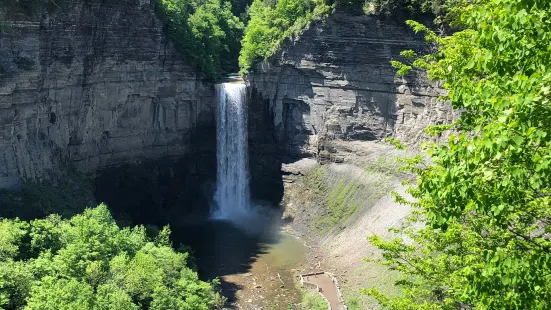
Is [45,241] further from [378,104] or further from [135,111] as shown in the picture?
[378,104]

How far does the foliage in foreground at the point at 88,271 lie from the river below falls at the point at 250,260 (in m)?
3.92

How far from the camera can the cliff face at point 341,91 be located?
159ft

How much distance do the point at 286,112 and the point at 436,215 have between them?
154ft

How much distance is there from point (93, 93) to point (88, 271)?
2231 centimetres

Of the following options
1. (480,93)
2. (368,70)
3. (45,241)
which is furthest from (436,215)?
(368,70)

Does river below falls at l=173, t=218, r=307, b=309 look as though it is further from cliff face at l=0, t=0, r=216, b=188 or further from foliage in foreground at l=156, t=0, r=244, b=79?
foliage in foreground at l=156, t=0, r=244, b=79

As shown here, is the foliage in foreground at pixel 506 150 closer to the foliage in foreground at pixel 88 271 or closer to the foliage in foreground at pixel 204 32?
the foliage in foreground at pixel 88 271

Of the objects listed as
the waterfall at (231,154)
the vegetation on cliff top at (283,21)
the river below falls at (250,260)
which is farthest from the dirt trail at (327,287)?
the vegetation on cliff top at (283,21)

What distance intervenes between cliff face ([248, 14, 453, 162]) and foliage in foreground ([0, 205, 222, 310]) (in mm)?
22586

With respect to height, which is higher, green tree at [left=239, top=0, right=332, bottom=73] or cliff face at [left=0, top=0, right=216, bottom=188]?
green tree at [left=239, top=0, right=332, bottom=73]

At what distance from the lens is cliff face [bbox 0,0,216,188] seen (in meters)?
39.7

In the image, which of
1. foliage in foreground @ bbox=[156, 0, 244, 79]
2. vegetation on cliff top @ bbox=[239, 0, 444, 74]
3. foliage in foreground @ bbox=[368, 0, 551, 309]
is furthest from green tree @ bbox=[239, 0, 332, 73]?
foliage in foreground @ bbox=[368, 0, 551, 309]

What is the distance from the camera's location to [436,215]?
10.1 m

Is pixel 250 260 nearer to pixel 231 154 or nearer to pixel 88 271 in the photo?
pixel 231 154
